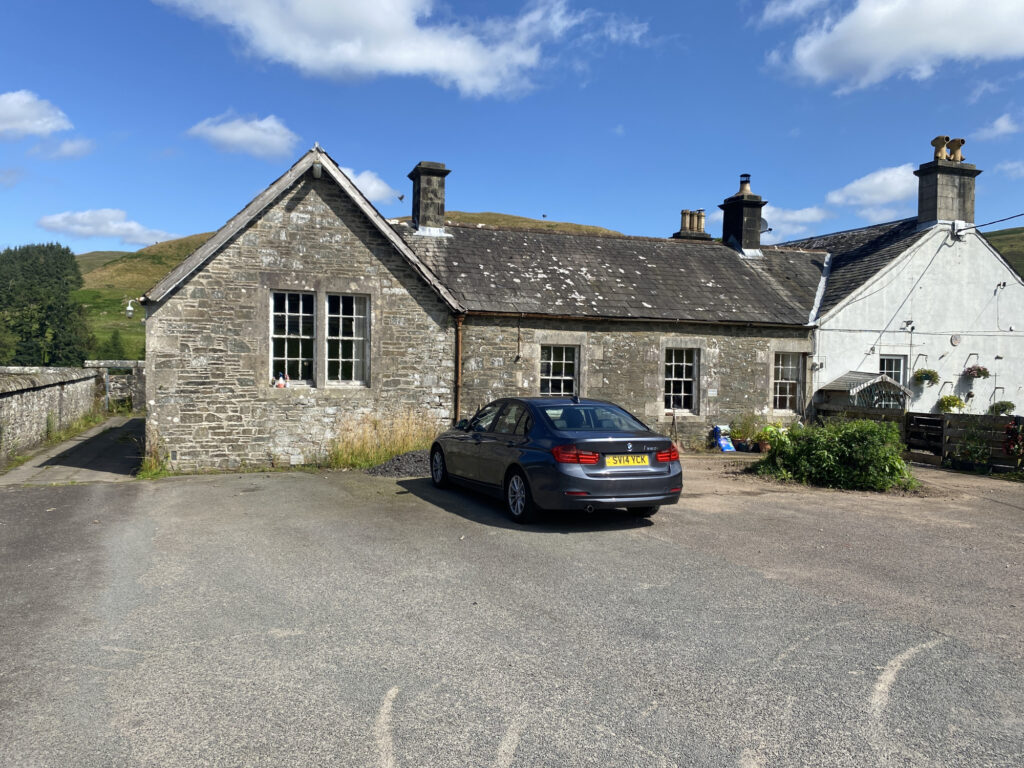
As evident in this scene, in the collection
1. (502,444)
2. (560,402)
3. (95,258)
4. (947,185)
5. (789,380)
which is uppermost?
(95,258)

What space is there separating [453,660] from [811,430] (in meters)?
10.2

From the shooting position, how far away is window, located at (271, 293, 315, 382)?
14.2 m

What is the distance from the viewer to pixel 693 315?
1752cm

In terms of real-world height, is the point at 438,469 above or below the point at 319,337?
below

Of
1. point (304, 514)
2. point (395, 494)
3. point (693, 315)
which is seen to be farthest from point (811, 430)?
point (304, 514)

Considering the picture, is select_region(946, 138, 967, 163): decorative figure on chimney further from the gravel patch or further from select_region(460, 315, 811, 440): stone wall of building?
the gravel patch

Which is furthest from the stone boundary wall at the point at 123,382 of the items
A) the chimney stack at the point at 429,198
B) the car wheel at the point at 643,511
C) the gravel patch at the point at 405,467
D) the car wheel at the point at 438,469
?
the car wheel at the point at 643,511

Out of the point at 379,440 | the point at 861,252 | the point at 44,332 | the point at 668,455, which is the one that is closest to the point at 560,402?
the point at 668,455

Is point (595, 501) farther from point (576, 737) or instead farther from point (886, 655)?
point (576, 737)

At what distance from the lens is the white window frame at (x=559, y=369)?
16.7 meters

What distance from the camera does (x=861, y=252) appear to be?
68.7 ft

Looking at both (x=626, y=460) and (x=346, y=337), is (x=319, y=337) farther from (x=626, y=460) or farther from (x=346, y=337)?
(x=626, y=460)

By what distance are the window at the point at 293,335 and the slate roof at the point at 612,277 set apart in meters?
3.06

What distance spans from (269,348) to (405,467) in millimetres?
3425
